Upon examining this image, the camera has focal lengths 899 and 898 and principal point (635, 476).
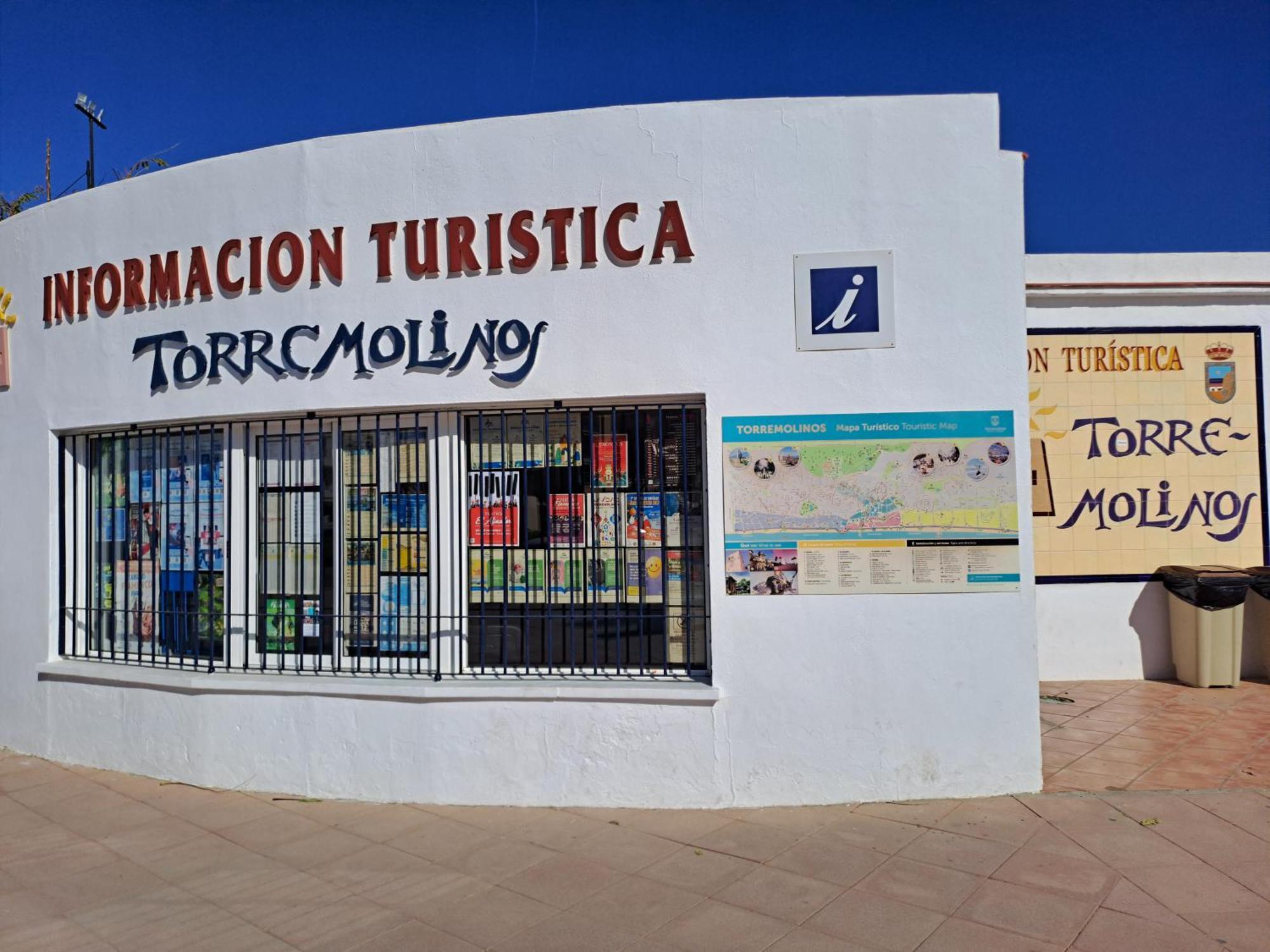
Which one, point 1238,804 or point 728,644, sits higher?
point 728,644

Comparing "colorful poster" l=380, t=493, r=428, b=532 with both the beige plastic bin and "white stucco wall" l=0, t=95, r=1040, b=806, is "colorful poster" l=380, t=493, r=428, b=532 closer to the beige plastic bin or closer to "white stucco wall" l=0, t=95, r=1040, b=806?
"white stucco wall" l=0, t=95, r=1040, b=806

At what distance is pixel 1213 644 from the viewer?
7961 millimetres

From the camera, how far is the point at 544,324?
5.50 m

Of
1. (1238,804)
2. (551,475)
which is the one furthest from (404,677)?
(1238,804)

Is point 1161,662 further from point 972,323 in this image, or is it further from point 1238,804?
point 972,323

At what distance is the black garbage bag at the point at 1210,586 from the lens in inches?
310

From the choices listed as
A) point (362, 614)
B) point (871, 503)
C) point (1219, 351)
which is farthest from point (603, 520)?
point (1219, 351)

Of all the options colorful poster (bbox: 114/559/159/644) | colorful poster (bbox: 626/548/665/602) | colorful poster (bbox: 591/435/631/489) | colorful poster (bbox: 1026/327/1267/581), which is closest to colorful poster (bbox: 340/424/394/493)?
colorful poster (bbox: 591/435/631/489)

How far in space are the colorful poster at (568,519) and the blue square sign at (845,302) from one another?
168 centimetres

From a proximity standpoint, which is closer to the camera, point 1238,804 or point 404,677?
point 1238,804

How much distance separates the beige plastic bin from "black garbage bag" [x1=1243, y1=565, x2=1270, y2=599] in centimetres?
13

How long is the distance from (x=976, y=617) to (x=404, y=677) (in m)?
3.54

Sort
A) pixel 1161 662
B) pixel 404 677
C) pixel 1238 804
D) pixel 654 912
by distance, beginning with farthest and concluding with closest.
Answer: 1. pixel 1161 662
2. pixel 404 677
3. pixel 1238 804
4. pixel 654 912

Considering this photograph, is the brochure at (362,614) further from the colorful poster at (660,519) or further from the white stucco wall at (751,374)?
the colorful poster at (660,519)
